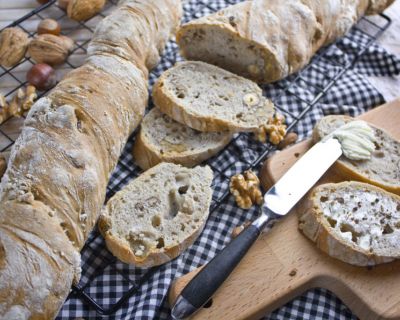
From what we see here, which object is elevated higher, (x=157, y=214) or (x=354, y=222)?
(x=354, y=222)

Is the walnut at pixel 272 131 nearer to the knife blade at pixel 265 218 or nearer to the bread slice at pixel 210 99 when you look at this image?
the bread slice at pixel 210 99

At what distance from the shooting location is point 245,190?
2766 mm

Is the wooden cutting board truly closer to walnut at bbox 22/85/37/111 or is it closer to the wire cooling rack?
the wire cooling rack

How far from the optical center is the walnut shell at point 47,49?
10.6 feet

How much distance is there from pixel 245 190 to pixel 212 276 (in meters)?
0.58

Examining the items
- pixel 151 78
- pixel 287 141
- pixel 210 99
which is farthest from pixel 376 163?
pixel 151 78

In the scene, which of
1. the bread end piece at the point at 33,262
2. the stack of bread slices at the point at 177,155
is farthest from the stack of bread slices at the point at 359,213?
Result: the bread end piece at the point at 33,262

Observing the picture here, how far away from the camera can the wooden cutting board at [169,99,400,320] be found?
7.86ft

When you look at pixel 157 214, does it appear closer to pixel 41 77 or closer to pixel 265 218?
pixel 265 218

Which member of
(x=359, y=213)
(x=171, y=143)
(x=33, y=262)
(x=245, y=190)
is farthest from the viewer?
(x=171, y=143)

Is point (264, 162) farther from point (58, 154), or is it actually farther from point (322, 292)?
point (58, 154)

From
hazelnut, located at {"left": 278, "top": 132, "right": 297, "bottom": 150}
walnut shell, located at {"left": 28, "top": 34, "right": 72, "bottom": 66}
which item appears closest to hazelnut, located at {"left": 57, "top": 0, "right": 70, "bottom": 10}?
walnut shell, located at {"left": 28, "top": 34, "right": 72, "bottom": 66}

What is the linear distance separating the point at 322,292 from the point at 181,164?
919 millimetres

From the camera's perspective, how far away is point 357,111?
3.28 meters
